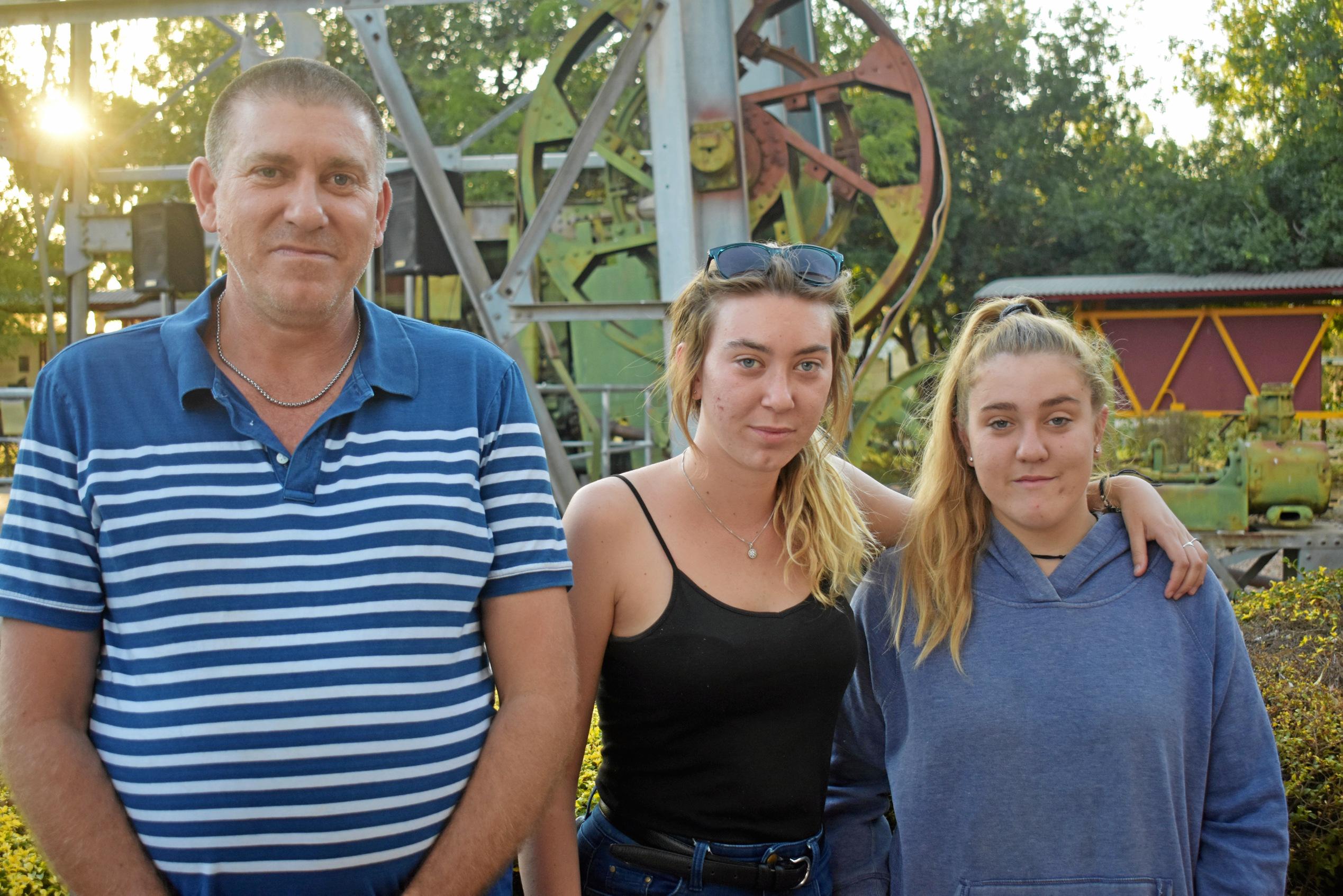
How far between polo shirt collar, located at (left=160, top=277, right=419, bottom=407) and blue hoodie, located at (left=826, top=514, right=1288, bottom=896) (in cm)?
103

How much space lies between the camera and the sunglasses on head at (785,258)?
82.4 inches

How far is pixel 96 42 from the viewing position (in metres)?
19.0

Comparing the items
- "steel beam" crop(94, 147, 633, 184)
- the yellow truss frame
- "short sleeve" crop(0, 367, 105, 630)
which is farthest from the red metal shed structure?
"short sleeve" crop(0, 367, 105, 630)

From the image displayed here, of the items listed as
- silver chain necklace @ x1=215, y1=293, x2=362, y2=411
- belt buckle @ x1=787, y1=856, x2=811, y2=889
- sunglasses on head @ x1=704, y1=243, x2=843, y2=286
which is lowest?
belt buckle @ x1=787, y1=856, x2=811, y2=889

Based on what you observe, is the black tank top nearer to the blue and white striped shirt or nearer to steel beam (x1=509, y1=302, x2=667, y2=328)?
the blue and white striped shirt

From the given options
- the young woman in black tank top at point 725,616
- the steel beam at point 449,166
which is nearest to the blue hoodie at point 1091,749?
the young woman in black tank top at point 725,616

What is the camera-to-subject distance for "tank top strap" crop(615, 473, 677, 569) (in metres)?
2.02

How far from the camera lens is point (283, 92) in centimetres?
175

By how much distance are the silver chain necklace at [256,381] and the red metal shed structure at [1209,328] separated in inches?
746

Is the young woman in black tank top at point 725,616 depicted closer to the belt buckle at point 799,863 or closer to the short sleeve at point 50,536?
the belt buckle at point 799,863

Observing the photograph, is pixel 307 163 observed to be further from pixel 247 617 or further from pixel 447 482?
pixel 247 617

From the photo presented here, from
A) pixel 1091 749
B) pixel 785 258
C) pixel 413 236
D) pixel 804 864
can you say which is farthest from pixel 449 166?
pixel 1091 749

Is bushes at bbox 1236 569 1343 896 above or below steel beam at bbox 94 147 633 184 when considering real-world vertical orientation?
below

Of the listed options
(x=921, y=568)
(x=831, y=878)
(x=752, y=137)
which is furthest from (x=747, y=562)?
(x=752, y=137)
